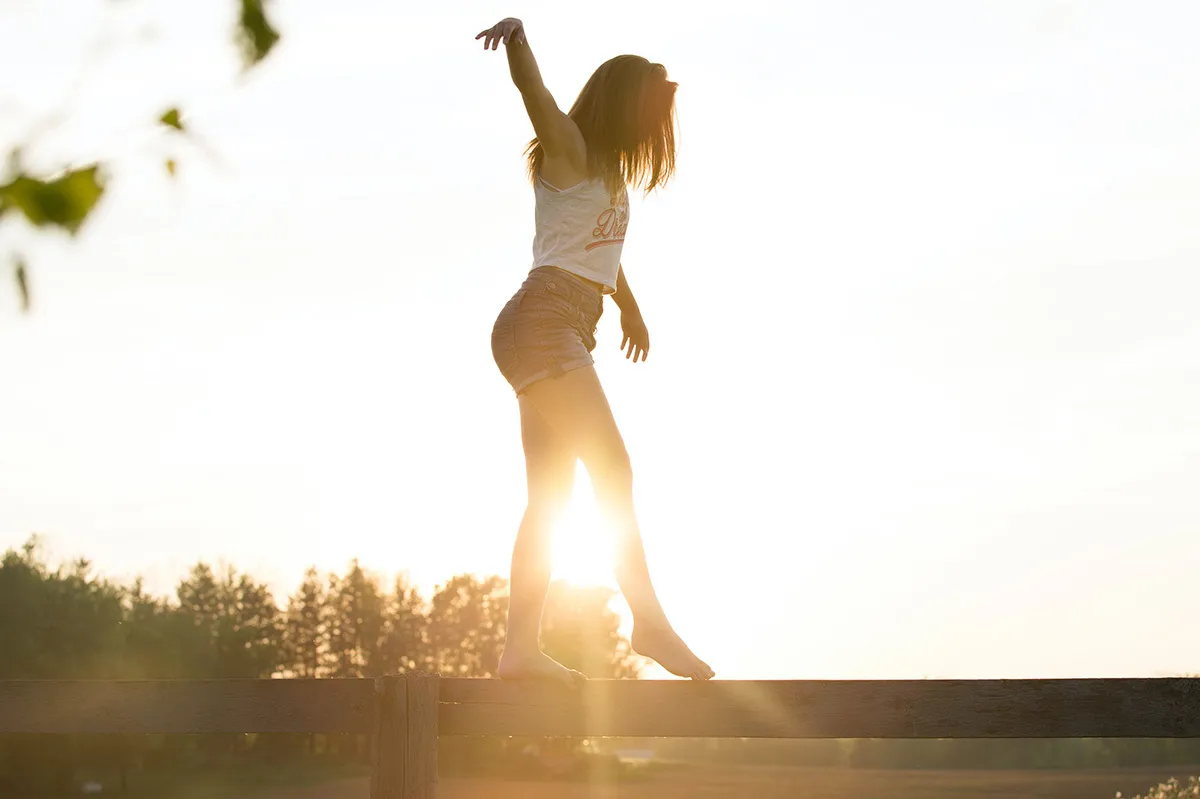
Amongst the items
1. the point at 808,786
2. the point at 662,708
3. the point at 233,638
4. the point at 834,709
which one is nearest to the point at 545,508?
the point at 662,708

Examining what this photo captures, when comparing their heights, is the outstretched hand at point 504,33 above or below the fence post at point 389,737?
above

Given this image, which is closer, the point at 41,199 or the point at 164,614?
the point at 41,199

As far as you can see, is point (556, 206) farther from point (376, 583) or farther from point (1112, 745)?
point (376, 583)

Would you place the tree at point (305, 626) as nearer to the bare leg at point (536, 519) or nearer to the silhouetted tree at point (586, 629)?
the silhouetted tree at point (586, 629)

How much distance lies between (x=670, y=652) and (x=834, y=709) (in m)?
0.69

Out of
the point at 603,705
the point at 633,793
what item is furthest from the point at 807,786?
the point at 603,705

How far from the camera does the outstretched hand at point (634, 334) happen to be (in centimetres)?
610

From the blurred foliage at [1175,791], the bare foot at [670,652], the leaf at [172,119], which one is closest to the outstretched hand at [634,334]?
the bare foot at [670,652]

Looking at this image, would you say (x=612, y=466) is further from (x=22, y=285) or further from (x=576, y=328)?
(x=22, y=285)

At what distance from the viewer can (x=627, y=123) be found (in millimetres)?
5297

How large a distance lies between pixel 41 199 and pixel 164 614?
6500cm

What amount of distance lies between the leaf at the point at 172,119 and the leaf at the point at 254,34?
167 millimetres

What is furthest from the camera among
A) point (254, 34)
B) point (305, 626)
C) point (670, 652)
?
point (305, 626)

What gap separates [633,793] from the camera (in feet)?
219
